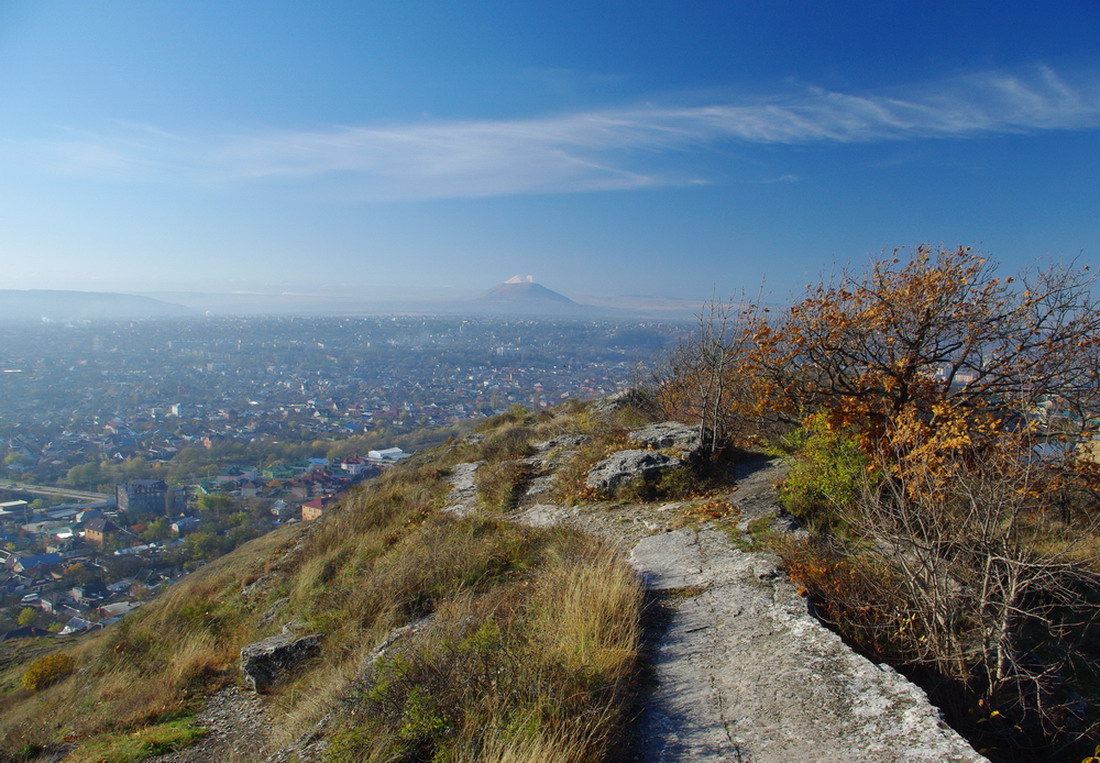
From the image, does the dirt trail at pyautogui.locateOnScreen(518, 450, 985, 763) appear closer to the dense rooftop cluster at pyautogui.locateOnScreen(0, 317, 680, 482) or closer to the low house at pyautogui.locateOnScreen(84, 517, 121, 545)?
the dense rooftop cluster at pyautogui.locateOnScreen(0, 317, 680, 482)

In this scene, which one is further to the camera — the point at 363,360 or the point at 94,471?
the point at 363,360

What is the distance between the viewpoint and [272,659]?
5734 millimetres

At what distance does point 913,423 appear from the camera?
5.33m

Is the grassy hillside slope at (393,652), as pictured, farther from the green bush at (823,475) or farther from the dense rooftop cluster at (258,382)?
the dense rooftop cluster at (258,382)

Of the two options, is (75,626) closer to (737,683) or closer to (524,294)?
(737,683)

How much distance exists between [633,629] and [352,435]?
1443 inches

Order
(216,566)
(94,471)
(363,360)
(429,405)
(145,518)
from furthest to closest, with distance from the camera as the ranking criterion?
1. (363,360)
2. (429,405)
3. (94,471)
4. (145,518)
5. (216,566)

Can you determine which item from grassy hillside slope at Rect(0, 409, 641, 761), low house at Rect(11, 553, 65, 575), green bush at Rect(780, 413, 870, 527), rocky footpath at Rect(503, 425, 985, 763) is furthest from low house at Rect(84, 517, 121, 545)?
green bush at Rect(780, 413, 870, 527)

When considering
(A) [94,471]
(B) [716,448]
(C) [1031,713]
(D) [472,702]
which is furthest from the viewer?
(A) [94,471]

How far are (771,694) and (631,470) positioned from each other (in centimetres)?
527

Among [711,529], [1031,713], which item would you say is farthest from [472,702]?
[711,529]

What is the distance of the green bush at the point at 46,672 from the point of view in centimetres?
822

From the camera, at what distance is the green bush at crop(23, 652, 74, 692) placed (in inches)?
324

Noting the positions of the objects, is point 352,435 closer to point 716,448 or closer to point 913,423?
point 716,448
